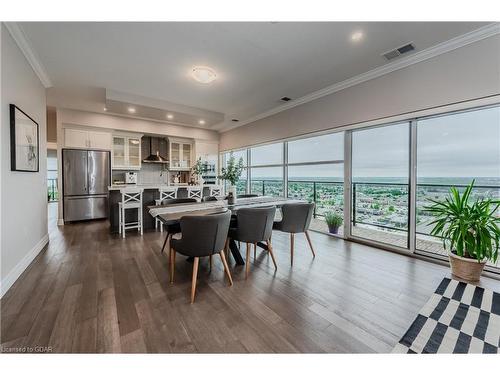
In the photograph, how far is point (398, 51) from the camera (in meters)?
2.66

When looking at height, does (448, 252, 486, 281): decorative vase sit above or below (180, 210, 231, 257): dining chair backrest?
below

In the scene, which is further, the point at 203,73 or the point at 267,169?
the point at 267,169

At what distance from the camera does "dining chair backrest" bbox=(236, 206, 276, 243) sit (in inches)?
93.7

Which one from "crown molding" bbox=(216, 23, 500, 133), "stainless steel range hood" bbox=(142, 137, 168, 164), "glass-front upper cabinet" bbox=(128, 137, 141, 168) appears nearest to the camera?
"crown molding" bbox=(216, 23, 500, 133)

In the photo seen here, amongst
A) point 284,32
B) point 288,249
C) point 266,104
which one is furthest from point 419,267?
point 266,104

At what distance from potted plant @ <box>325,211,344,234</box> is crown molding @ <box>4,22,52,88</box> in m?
5.12

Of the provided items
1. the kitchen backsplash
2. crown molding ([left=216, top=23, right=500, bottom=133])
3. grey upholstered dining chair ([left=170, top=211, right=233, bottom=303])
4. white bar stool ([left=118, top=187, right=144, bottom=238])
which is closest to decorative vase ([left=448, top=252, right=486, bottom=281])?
crown molding ([left=216, top=23, right=500, bottom=133])

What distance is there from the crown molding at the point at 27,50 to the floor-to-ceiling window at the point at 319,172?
449 cm

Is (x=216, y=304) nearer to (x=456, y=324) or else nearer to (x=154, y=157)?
(x=456, y=324)

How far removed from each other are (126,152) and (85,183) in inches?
49.0

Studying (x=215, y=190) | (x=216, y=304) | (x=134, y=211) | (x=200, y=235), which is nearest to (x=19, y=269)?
(x=134, y=211)

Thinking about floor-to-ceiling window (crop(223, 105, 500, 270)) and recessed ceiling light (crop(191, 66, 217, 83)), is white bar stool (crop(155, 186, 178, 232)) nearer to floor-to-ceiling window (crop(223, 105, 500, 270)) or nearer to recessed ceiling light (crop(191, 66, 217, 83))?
recessed ceiling light (crop(191, 66, 217, 83))
